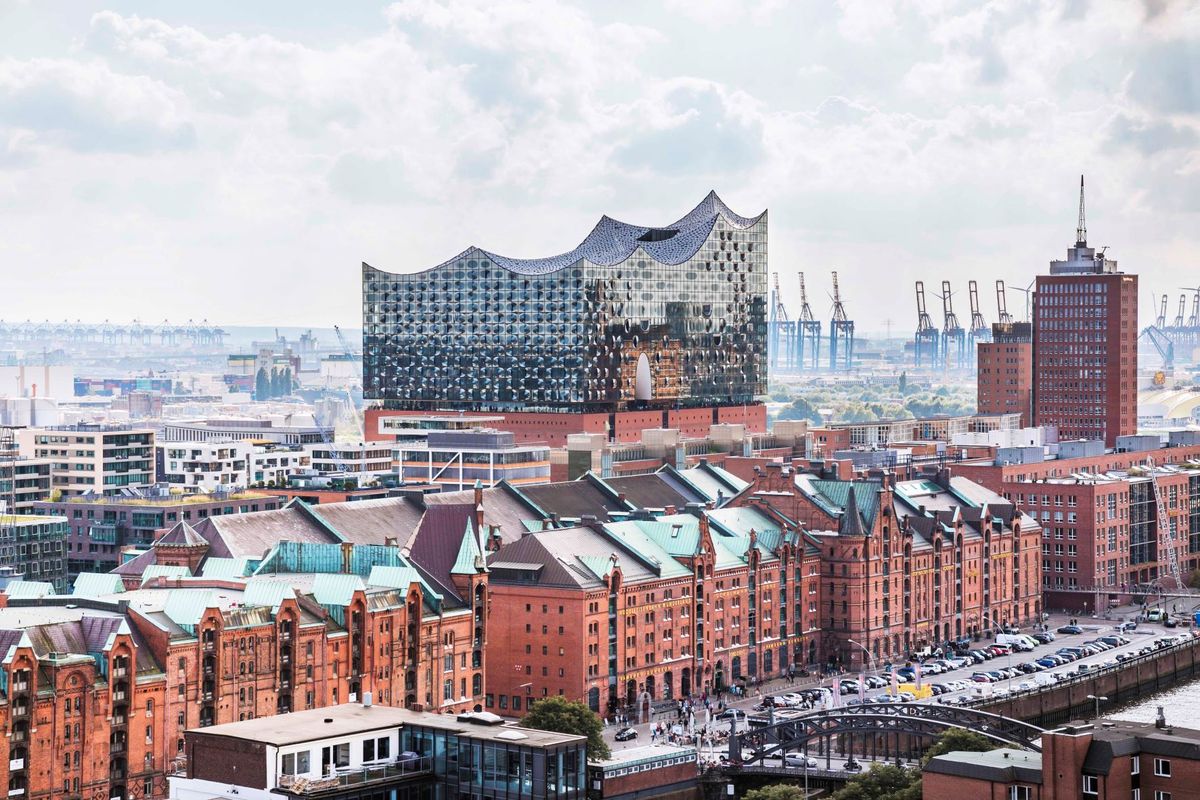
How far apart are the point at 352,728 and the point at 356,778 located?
239 cm

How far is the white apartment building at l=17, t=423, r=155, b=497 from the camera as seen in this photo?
185750mm

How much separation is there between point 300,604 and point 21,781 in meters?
19.5

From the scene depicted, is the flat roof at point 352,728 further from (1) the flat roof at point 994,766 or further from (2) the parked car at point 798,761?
(2) the parked car at point 798,761

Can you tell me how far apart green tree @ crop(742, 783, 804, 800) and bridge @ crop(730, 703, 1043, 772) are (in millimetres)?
8023

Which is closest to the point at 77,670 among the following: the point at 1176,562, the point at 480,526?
the point at 480,526

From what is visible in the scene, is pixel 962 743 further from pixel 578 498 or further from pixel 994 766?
pixel 578 498

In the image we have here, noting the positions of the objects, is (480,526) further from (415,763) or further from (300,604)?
(415,763)

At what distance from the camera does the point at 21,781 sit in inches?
3580

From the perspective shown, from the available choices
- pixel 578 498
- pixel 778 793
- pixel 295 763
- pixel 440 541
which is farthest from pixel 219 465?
pixel 295 763

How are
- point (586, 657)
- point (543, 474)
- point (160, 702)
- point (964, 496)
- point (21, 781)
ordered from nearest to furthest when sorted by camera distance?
point (21, 781), point (160, 702), point (586, 657), point (964, 496), point (543, 474)

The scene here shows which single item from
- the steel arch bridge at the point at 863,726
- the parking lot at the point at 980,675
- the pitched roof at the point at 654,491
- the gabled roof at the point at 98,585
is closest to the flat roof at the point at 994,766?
the steel arch bridge at the point at 863,726

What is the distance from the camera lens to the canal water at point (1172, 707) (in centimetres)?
12706

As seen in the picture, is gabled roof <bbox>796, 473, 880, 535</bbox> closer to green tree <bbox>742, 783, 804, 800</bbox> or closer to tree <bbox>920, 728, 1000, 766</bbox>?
tree <bbox>920, 728, 1000, 766</bbox>

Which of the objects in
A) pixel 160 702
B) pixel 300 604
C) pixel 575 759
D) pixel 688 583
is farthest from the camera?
pixel 688 583
